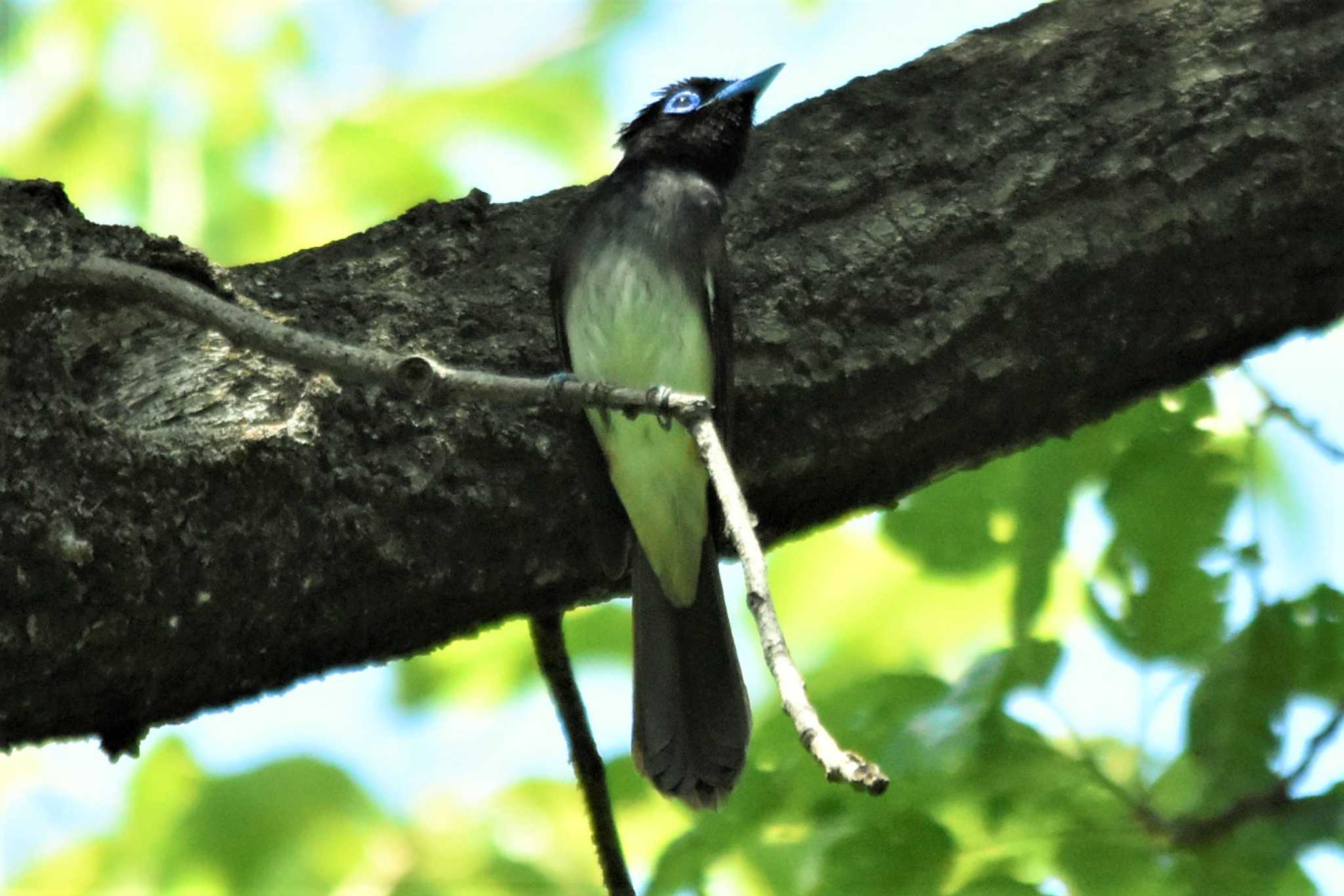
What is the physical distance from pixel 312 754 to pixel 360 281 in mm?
A: 1808

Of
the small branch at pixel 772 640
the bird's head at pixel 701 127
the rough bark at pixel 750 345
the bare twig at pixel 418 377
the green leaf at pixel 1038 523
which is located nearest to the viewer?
the small branch at pixel 772 640

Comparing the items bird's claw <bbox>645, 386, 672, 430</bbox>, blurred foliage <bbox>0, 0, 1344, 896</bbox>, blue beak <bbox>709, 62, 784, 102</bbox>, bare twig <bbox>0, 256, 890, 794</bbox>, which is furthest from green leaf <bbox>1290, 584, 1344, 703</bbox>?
blue beak <bbox>709, 62, 784, 102</bbox>

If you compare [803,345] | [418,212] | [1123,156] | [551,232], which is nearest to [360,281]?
[418,212]

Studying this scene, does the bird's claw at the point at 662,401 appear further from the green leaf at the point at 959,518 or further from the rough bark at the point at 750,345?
the green leaf at the point at 959,518

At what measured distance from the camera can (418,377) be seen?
7.23 ft

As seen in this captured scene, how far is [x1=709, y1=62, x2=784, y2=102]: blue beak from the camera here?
471 centimetres

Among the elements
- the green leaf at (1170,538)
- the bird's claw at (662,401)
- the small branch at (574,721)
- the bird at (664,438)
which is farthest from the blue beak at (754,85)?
the bird's claw at (662,401)

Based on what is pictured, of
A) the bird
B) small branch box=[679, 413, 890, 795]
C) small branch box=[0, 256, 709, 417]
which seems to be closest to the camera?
small branch box=[679, 413, 890, 795]

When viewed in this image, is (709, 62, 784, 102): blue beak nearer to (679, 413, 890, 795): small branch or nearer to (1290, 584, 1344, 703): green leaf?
(1290, 584, 1344, 703): green leaf

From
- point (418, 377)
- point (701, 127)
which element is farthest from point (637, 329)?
point (418, 377)

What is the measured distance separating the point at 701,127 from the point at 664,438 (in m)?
1.11

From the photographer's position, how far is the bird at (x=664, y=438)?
11.6ft

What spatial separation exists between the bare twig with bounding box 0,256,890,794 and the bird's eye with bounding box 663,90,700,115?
2325 millimetres

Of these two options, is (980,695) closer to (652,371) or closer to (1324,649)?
(1324,649)
